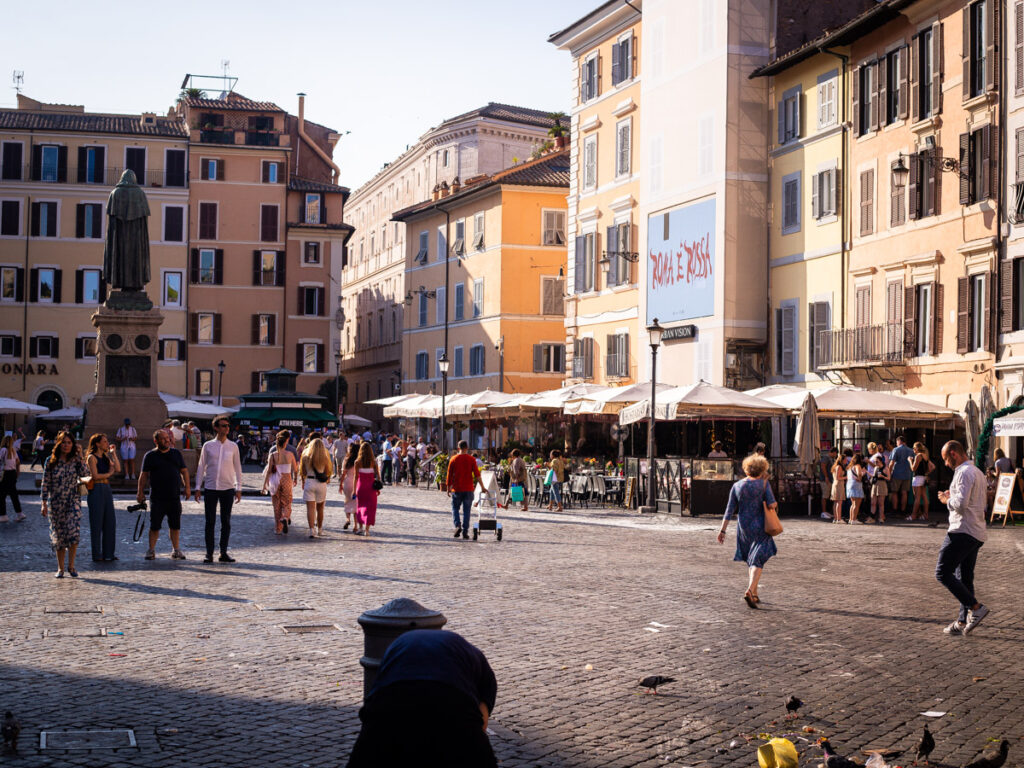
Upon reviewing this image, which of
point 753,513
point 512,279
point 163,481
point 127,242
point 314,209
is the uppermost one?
point 314,209

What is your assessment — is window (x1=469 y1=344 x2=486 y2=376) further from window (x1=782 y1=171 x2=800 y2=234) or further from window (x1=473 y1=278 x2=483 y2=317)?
window (x1=782 y1=171 x2=800 y2=234)

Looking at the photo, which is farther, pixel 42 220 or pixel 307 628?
pixel 42 220

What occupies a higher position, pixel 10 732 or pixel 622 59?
pixel 622 59

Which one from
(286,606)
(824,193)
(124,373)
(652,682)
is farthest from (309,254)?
(652,682)

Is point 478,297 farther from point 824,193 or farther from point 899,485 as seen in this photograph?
point 899,485

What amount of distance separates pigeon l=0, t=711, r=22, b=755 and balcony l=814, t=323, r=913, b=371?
29.7 meters

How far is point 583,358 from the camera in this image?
51812mm

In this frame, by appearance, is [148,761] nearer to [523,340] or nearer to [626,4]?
[626,4]

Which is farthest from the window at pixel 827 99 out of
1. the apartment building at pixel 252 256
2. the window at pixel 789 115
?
the apartment building at pixel 252 256

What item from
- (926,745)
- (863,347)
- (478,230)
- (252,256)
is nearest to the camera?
(926,745)

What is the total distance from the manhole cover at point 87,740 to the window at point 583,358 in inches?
1704

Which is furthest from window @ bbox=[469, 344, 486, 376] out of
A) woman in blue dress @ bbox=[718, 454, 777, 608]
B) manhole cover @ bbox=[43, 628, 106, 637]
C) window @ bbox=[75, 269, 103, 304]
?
manhole cover @ bbox=[43, 628, 106, 637]

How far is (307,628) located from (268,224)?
6929 centimetres

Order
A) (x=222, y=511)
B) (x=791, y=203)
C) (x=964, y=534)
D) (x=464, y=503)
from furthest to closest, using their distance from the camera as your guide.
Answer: (x=791, y=203)
(x=464, y=503)
(x=222, y=511)
(x=964, y=534)
